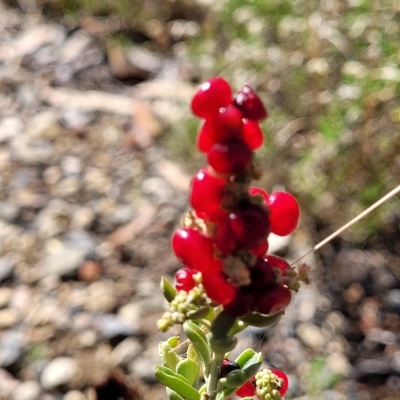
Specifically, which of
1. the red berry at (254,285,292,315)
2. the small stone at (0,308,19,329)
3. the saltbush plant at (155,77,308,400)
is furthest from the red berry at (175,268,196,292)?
the small stone at (0,308,19,329)

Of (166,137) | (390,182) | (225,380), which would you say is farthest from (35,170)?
(225,380)

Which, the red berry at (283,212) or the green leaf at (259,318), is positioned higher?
the red berry at (283,212)

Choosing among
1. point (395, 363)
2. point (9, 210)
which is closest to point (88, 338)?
point (9, 210)

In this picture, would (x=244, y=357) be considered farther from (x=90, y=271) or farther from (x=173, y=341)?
(x=90, y=271)

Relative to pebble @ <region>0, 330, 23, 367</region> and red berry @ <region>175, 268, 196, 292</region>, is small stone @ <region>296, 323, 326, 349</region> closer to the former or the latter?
pebble @ <region>0, 330, 23, 367</region>

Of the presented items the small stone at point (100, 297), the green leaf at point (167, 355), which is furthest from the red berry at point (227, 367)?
the small stone at point (100, 297)

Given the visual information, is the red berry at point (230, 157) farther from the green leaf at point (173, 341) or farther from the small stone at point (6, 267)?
the small stone at point (6, 267)

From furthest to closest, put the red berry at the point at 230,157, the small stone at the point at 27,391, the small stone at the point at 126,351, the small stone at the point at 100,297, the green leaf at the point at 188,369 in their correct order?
the small stone at the point at 100,297 → the small stone at the point at 126,351 → the small stone at the point at 27,391 → the green leaf at the point at 188,369 → the red berry at the point at 230,157
